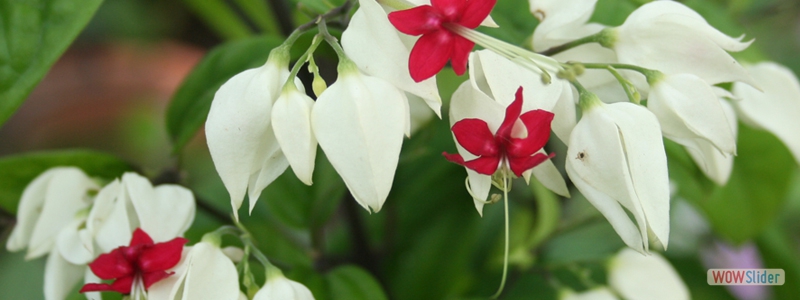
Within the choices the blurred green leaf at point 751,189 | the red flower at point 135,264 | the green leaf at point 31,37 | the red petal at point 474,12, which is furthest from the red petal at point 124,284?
the blurred green leaf at point 751,189

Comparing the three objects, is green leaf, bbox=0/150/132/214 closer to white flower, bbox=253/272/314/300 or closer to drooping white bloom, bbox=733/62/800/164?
white flower, bbox=253/272/314/300

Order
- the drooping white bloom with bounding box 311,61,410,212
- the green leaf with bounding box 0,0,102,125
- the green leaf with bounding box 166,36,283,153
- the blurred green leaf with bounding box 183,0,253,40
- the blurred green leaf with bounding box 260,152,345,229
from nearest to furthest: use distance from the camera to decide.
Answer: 1. the drooping white bloom with bounding box 311,61,410,212
2. the green leaf with bounding box 0,0,102,125
3. the green leaf with bounding box 166,36,283,153
4. the blurred green leaf with bounding box 260,152,345,229
5. the blurred green leaf with bounding box 183,0,253,40

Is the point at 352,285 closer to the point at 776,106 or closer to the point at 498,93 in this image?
the point at 498,93

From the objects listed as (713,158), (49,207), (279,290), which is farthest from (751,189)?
(49,207)

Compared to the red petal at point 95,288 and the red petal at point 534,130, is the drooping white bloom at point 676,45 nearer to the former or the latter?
the red petal at point 534,130

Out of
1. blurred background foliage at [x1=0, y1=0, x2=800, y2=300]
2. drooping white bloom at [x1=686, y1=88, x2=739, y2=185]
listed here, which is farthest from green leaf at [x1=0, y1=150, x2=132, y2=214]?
drooping white bloom at [x1=686, y1=88, x2=739, y2=185]

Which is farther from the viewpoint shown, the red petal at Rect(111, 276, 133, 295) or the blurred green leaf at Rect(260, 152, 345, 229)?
the blurred green leaf at Rect(260, 152, 345, 229)
